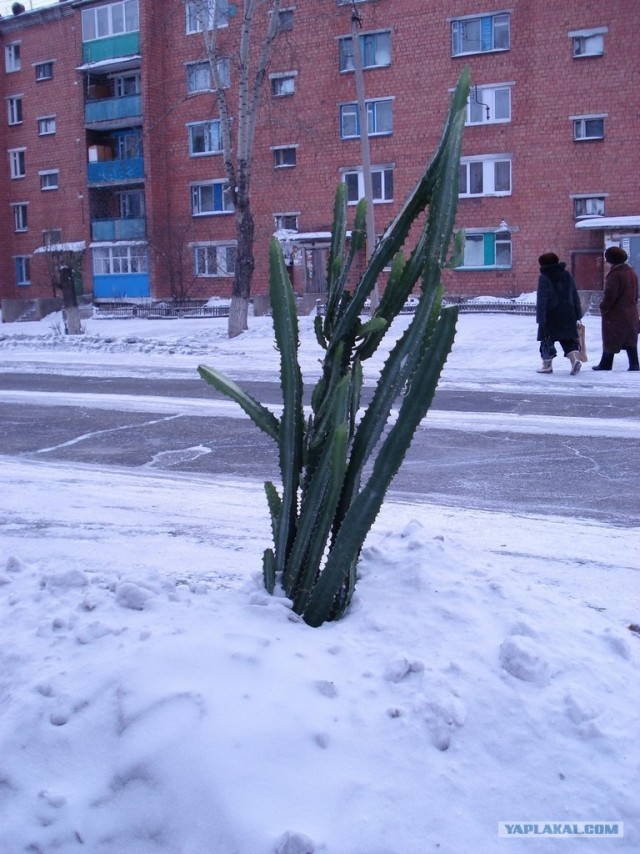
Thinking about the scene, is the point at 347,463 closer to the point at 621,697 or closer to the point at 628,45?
Answer: the point at 621,697

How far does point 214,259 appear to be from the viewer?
37.0 metres

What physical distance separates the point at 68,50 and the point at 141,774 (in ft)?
139

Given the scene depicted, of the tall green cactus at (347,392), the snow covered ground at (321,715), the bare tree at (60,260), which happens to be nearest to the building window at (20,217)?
the bare tree at (60,260)

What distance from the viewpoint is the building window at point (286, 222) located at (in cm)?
3500

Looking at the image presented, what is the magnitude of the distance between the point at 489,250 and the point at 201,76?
13796mm

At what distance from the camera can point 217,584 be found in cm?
384

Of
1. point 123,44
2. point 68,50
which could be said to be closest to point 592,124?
point 123,44

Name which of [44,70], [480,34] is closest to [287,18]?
[480,34]

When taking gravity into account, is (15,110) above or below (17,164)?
above

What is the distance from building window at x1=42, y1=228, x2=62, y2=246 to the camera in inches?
1607

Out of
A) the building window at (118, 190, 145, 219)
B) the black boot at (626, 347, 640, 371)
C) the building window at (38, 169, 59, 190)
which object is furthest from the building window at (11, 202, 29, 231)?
the black boot at (626, 347, 640, 371)

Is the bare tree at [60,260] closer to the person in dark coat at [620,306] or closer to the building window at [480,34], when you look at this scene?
the building window at [480,34]

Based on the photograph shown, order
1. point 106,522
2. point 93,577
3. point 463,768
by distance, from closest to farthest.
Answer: point 463,768
point 93,577
point 106,522

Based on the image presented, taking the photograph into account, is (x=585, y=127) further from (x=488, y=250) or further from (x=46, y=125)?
(x=46, y=125)
